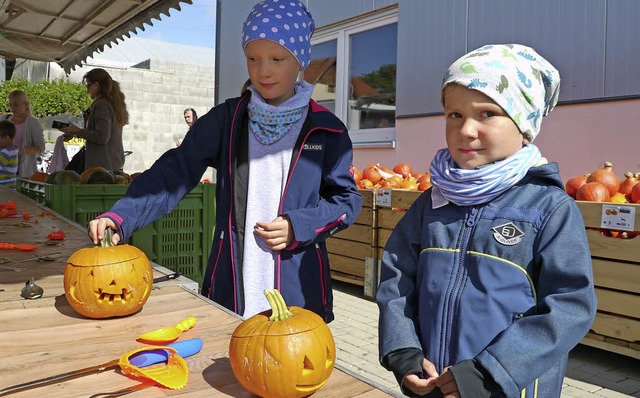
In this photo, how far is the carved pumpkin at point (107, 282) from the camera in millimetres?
1580

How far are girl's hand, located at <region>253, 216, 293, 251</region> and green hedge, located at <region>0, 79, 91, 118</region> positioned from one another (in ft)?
90.9

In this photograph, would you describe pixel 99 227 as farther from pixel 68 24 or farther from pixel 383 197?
pixel 68 24

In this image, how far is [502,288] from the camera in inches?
54.0

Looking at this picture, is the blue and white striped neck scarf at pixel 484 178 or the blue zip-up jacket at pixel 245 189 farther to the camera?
the blue zip-up jacket at pixel 245 189

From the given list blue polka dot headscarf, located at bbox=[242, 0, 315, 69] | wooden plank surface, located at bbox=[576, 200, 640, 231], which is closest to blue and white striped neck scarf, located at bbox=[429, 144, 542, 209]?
blue polka dot headscarf, located at bbox=[242, 0, 315, 69]

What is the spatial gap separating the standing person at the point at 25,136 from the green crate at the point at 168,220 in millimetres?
2872

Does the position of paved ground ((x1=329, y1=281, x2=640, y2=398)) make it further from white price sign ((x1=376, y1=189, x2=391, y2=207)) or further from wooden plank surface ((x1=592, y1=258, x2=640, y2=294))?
white price sign ((x1=376, y1=189, x2=391, y2=207))

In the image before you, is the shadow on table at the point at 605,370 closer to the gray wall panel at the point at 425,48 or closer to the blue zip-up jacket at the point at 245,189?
the blue zip-up jacket at the point at 245,189

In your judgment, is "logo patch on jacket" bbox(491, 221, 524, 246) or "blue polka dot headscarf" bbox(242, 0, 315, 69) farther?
"blue polka dot headscarf" bbox(242, 0, 315, 69)

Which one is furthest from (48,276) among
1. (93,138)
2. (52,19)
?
(52,19)

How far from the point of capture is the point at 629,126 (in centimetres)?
490

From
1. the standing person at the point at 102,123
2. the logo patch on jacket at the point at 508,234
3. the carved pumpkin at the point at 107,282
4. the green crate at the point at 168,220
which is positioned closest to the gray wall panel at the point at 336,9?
the standing person at the point at 102,123

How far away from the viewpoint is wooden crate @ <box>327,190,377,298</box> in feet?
18.3

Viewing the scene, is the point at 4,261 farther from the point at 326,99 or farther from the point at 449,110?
the point at 326,99
